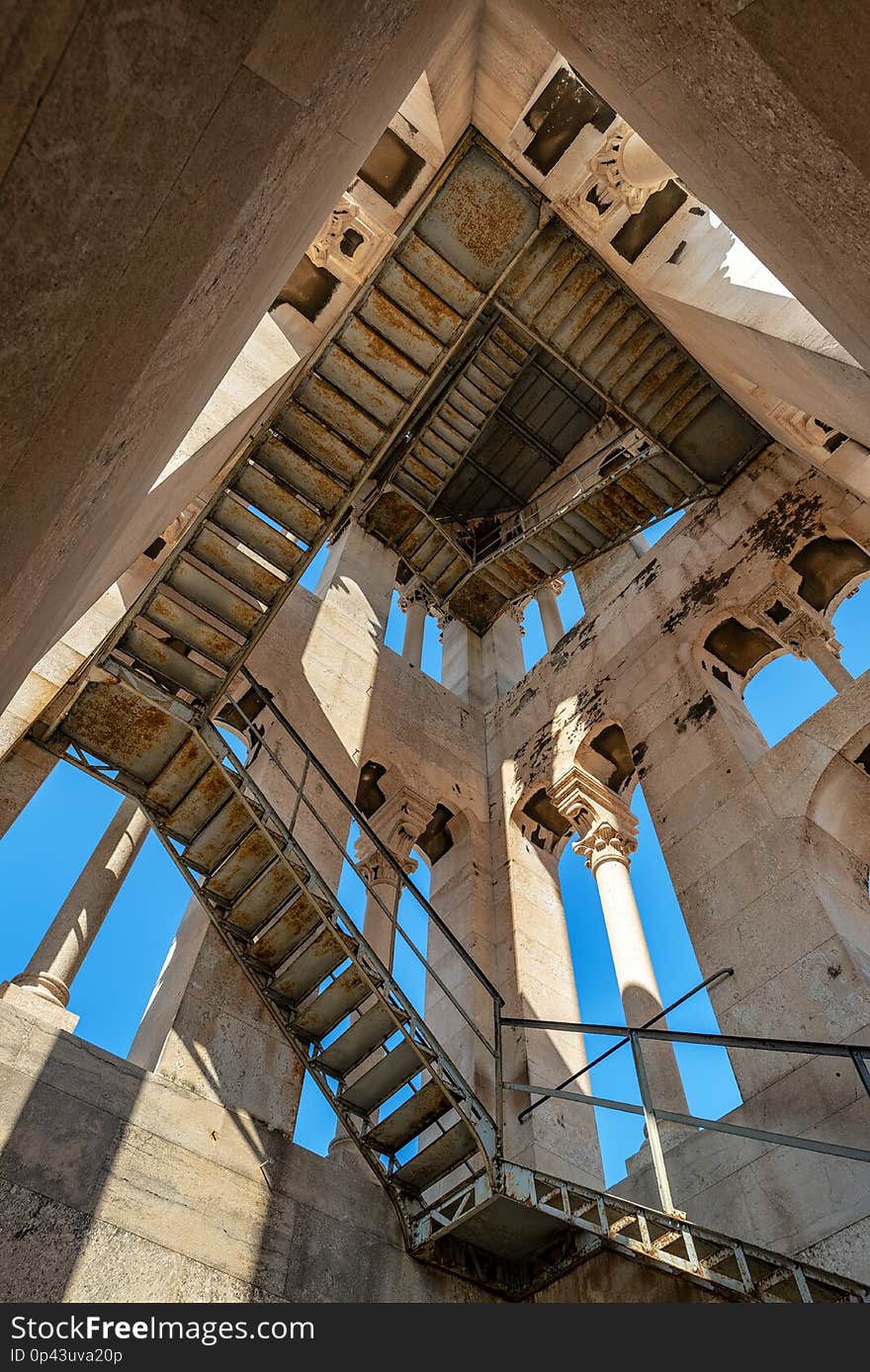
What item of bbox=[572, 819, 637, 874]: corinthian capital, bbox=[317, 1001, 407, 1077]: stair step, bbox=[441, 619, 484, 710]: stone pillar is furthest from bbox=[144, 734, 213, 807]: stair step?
bbox=[441, 619, 484, 710]: stone pillar

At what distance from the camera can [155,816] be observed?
7.69 m

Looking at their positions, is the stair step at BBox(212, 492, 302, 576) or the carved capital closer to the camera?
the stair step at BBox(212, 492, 302, 576)

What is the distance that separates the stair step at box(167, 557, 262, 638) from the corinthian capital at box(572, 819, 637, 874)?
5250mm

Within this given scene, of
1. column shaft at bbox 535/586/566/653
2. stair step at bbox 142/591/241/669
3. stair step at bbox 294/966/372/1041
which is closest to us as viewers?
stair step at bbox 294/966/372/1041

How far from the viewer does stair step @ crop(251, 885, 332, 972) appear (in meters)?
7.16

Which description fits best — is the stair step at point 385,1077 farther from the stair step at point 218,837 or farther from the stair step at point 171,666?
the stair step at point 171,666

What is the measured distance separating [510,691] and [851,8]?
42.7 feet

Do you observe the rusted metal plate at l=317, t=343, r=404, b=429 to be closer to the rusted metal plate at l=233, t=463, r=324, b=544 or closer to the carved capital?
the rusted metal plate at l=233, t=463, r=324, b=544

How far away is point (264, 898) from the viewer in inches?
291

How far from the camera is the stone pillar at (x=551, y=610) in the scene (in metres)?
17.3

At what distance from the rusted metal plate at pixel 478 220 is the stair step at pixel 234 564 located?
365cm

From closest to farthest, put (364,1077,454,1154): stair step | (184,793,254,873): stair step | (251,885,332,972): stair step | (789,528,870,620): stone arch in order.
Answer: (364,1077,454,1154): stair step, (251,885,332,972): stair step, (184,793,254,873): stair step, (789,528,870,620): stone arch

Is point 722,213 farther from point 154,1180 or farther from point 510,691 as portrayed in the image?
point 510,691

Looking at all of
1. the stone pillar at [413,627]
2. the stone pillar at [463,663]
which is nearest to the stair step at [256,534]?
the stone pillar at [463,663]
